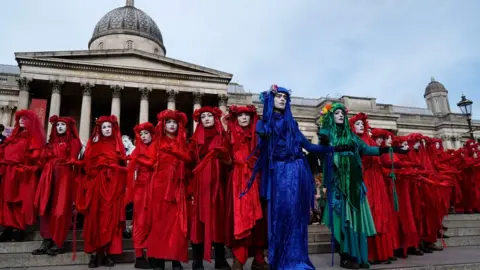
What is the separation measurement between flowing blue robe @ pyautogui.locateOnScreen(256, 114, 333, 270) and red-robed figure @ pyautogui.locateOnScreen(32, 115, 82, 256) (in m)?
3.10

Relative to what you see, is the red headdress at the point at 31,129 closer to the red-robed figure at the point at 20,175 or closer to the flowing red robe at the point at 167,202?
the red-robed figure at the point at 20,175

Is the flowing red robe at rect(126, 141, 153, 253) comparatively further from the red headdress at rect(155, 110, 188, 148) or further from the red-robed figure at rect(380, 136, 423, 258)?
the red-robed figure at rect(380, 136, 423, 258)

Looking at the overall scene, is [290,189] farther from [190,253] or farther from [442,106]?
[442,106]

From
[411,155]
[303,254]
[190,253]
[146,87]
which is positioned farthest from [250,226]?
[146,87]

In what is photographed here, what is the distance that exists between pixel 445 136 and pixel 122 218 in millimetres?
39760

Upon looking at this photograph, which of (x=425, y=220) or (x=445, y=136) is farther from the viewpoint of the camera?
(x=445, y=136)

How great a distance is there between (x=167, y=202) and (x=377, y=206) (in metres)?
2.93

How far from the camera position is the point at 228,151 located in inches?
159

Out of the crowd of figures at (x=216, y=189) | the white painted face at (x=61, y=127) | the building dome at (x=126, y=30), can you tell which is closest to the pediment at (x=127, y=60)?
the building dome at (x=126, y=30)

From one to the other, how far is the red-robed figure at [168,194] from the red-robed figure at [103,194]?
0.59 m

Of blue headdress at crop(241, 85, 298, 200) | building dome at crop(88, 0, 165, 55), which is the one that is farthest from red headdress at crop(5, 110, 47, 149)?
building dome at crop(88, 0, 165, 55)

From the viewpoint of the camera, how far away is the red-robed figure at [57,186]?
15.0ft

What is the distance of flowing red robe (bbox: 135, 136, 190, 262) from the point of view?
3.90 meters

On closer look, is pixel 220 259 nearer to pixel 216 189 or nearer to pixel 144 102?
pixel 216 189
